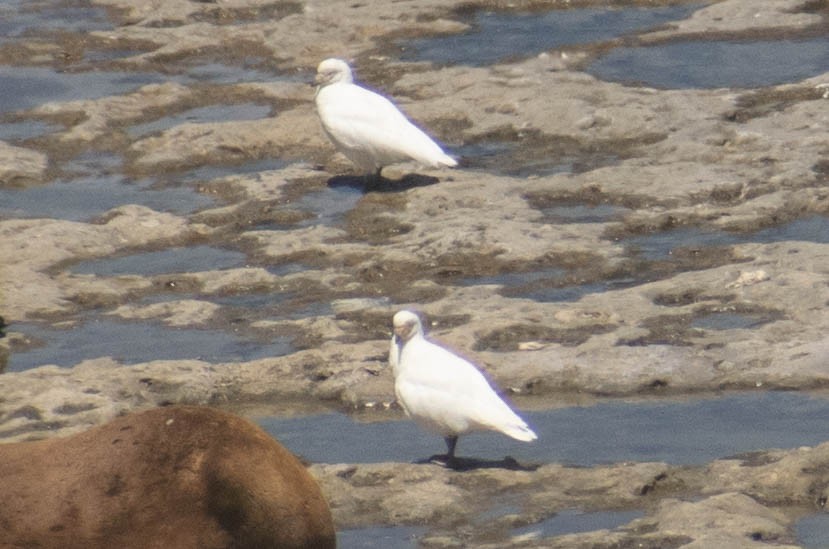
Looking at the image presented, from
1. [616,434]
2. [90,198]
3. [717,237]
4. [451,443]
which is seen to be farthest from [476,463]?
[90,198]

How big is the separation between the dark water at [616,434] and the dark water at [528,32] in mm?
6383

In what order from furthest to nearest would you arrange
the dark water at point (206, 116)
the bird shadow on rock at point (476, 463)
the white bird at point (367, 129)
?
the dark water at point (206, 116)
the white bird at point (367, 129)
the bird shadow on rock at point (476, 463)

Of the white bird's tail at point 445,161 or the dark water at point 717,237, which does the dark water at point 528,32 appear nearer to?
the white bird's tail at point 445,161

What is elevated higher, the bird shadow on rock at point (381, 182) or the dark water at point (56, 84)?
the dark water at point (56, 84)

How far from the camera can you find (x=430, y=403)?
24.7ft

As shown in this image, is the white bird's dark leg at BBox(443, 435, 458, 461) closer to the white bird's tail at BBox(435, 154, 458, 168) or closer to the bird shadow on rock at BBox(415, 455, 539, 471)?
the bird shadow on rock at BBox(415, 455, 539, 471)

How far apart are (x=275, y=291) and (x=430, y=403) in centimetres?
245

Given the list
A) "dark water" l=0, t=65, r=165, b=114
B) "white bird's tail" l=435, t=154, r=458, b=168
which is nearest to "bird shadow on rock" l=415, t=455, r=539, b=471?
"white bird's tail" l=435, t=154, r=458, b=168

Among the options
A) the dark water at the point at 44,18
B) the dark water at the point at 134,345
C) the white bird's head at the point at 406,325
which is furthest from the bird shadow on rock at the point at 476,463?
the dark water at the point at 44,18

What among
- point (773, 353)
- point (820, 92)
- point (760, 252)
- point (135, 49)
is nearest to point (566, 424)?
point (773, 353)

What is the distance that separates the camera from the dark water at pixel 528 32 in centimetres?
1409

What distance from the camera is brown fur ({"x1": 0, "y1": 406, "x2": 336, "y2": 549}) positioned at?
194 inches

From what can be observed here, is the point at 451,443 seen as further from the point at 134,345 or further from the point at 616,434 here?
the point at 134,345

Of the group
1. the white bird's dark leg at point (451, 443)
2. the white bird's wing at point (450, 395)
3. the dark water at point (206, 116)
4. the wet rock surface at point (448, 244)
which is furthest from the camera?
the dark water at point (206, 116)
